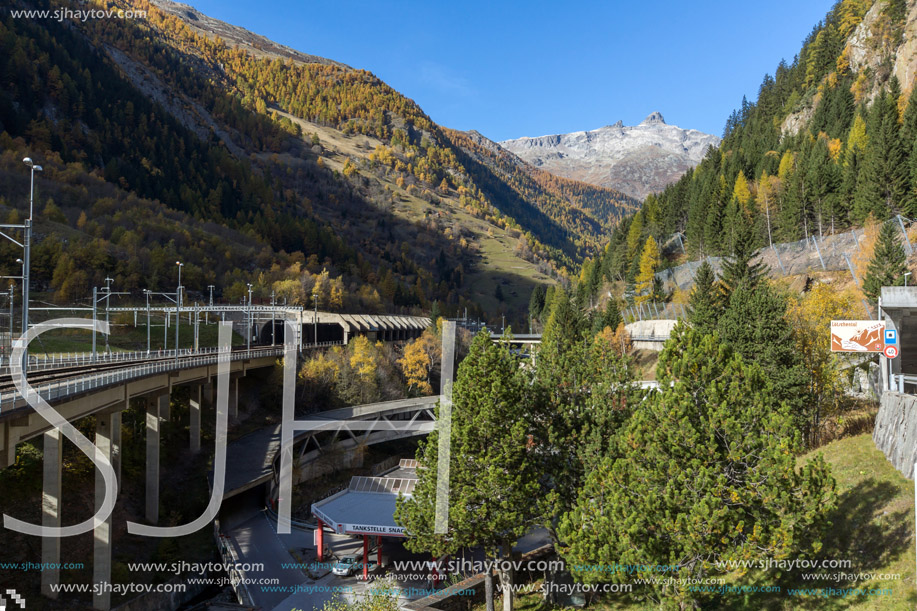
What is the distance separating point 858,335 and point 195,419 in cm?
4953

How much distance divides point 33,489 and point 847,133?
109382mm

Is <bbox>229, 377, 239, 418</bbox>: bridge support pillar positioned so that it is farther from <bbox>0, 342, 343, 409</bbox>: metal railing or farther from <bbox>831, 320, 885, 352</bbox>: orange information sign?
<bbox>831, 320, 885, 352</bbox>: orange information sign

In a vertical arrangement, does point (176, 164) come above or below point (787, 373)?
above

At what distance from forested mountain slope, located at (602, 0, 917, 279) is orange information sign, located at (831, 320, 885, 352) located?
4467 centimetres

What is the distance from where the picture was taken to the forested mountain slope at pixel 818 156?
66.3m

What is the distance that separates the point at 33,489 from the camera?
32594mm

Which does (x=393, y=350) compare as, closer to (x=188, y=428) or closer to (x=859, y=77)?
(x=188, y=428)

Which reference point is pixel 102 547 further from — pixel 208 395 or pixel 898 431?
pixel 898 431

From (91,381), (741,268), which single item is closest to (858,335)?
(741,268)

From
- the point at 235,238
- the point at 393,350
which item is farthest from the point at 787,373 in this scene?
the point at 235,238

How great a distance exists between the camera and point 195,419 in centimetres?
5212

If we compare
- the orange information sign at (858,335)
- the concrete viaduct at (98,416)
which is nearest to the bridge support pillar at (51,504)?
the concrete viaduct at (98,416)

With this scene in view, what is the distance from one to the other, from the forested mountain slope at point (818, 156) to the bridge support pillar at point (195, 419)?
5925 cm

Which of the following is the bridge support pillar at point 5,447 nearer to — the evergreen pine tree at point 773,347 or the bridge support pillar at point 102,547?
the bridge support pillar at point 102,547
